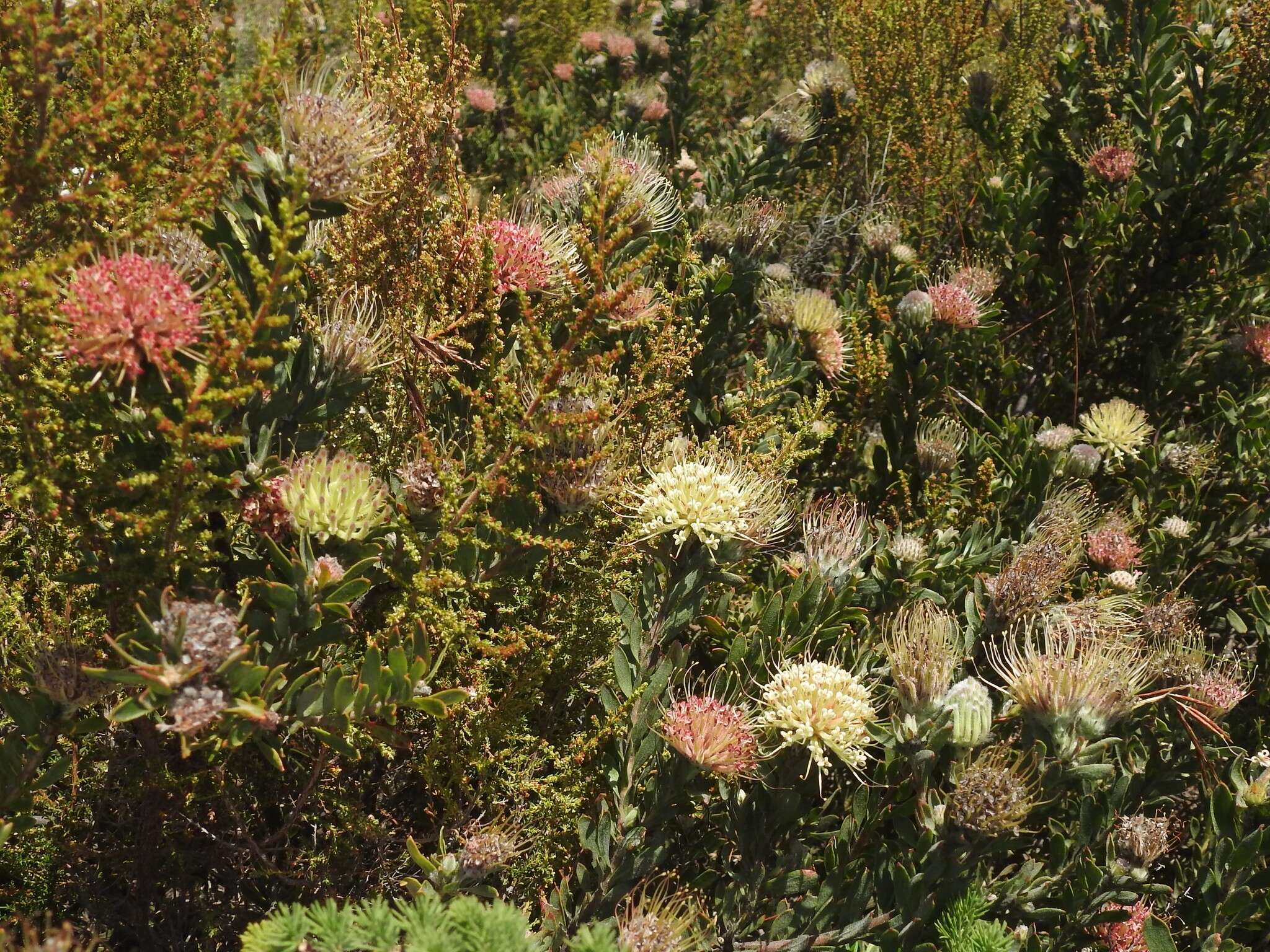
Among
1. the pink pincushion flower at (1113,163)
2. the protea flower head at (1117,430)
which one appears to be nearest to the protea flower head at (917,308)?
the protea flower head at (1117,430)

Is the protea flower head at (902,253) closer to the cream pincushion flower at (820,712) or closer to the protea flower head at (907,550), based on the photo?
the protea flower head at (907,550)

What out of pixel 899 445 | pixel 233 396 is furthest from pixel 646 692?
pixel 899 445

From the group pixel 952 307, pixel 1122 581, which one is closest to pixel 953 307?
pixel 952 307

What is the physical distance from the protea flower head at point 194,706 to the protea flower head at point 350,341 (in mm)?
730

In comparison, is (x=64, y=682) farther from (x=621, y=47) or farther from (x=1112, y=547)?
(x=621, y=47)

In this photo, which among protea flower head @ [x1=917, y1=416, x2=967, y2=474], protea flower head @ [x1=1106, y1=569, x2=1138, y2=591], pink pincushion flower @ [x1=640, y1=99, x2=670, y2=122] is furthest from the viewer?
pink pincushion flower @ [x1=640, y1=99, x2=670, y2=122]

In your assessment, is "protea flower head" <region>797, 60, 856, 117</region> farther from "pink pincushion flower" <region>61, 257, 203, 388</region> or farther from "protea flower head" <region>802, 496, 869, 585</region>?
"pink pincushion flower" <region>61, 257, 203, 388</region>

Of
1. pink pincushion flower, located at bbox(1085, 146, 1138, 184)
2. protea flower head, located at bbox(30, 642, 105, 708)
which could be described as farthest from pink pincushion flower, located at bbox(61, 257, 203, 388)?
pink pincushion flower, located at bbox(1085, 146, 1138, 184)

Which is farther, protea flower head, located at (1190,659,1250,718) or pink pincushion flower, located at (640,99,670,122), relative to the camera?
pink pincushion flower, located at (640,99,670,122)

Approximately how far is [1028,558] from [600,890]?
1.25 meters

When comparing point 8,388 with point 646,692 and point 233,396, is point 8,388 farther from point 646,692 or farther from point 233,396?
point 646,692

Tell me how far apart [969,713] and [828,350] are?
170 centimetres

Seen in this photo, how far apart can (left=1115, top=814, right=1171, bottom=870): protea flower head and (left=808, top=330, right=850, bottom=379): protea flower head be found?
5.31 feet

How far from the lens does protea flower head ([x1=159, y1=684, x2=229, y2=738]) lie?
137 centimetres
